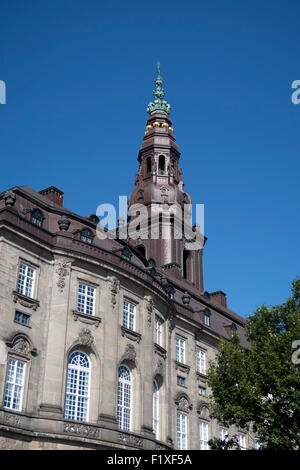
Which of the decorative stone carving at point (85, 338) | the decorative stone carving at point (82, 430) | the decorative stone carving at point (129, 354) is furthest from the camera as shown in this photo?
the decorative stone carving at point (129, 354)

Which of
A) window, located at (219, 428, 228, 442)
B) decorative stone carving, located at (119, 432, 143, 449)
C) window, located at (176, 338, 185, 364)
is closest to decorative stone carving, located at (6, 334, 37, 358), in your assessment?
decorative stone carving, located at (119, 432, 143, 449)

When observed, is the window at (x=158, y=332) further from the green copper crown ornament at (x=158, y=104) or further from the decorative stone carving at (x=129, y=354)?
the green copper crown ornament at (x=158, y=104)

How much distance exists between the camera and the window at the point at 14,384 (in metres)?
31.5

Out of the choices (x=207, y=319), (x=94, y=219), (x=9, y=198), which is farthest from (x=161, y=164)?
(x=9, y=198)

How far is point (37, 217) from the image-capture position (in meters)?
37.3

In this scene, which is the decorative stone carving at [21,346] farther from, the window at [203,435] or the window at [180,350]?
the window at [203,435]

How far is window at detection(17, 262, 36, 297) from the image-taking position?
1358 inches

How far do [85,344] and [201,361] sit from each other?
15.4 meters

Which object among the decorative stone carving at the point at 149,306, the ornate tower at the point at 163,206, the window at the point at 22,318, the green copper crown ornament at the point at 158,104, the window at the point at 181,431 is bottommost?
the window at the point at 181,431

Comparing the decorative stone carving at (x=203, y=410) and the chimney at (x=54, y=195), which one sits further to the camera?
the decorative stone carving at (x=203, y=410)

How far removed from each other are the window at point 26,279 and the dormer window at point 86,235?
13.5ft

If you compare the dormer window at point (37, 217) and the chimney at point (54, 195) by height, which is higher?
the chimney at point (54, 195)

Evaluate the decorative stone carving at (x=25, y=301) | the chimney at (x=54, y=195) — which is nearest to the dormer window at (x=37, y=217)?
the decorative stone carving at (x=25, y=301)

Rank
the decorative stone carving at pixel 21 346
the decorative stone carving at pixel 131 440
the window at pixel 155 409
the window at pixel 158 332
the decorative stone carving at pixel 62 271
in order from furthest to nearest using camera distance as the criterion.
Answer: the window at pixel 158 332 → the window at pixel 155 409 → the decorative stone carving at pixel 62 271 → the decorative stone carving at pixel 131 440 → the decorative stone carving at pixel 21 346
